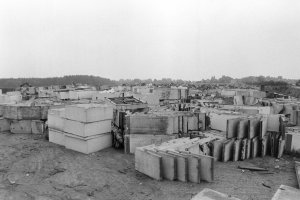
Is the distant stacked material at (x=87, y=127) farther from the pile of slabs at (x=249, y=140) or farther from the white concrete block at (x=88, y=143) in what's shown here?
the pile of slabs at (x=249, y=140)

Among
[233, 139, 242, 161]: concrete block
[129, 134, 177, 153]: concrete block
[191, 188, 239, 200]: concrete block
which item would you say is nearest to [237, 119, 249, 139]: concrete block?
[233, 139, 242, 161]: concrete block

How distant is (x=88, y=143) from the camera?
28.9ft

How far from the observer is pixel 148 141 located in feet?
29.3

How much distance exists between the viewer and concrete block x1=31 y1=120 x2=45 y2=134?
11.8m

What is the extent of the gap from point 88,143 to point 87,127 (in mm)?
555

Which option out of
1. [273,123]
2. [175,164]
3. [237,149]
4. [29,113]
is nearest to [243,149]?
[237,149]

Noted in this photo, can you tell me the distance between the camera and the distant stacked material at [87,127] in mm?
8703

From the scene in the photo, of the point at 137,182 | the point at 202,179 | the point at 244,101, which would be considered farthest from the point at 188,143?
the point at 244,101

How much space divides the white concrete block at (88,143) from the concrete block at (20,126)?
350 centimetres

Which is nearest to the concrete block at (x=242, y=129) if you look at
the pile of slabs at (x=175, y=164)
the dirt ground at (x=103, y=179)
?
the dirt ground at (x=103, y=179)

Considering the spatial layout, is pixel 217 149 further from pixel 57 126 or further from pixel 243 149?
pixel 57 126

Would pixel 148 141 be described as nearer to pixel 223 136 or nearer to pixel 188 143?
pixel 188 143

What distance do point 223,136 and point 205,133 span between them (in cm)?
72

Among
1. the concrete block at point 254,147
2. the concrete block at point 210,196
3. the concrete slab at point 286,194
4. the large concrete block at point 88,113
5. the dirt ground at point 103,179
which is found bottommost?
the dirt ground at point 103,179
